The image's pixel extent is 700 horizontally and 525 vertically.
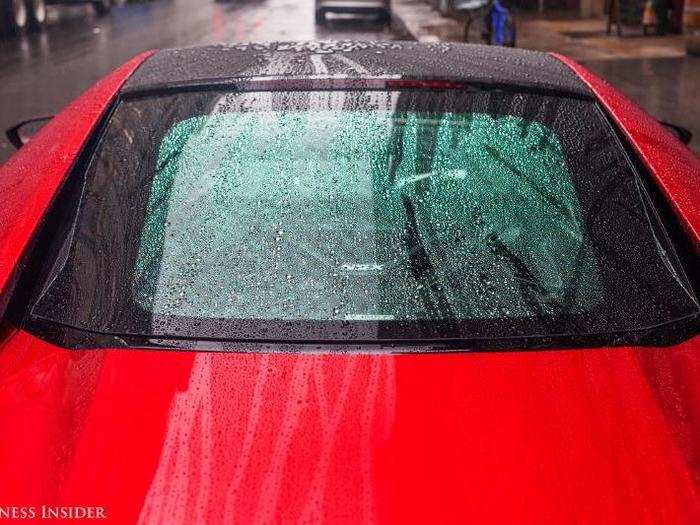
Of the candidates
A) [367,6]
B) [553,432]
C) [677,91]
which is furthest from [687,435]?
[367,6]

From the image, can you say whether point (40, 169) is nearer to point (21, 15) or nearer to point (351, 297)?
point (351, 297)

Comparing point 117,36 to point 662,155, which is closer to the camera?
point 662,155

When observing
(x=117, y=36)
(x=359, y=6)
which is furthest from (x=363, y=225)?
(x=359, y=6)

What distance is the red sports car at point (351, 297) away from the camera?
1514 millimetres

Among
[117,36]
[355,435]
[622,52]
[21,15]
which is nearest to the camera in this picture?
[355,435]

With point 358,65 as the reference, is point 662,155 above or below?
below

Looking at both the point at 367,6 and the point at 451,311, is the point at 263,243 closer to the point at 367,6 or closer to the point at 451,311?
the point at 451,311

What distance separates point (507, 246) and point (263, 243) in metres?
0.51

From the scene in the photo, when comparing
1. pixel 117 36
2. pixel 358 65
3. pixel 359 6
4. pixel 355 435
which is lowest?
pixel 117 36

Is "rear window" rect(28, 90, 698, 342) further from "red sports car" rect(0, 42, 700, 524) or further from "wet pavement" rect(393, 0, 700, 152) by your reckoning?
"wet pavement" rect(393, 0, 700, 152)

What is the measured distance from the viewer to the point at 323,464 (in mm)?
1517

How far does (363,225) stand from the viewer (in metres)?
2.14

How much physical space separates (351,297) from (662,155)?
2.91ft

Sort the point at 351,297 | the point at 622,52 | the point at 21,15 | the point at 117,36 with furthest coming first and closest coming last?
the point at 117,36 → the point at 21,15 → the point at 622,52 → the point at 351,297
